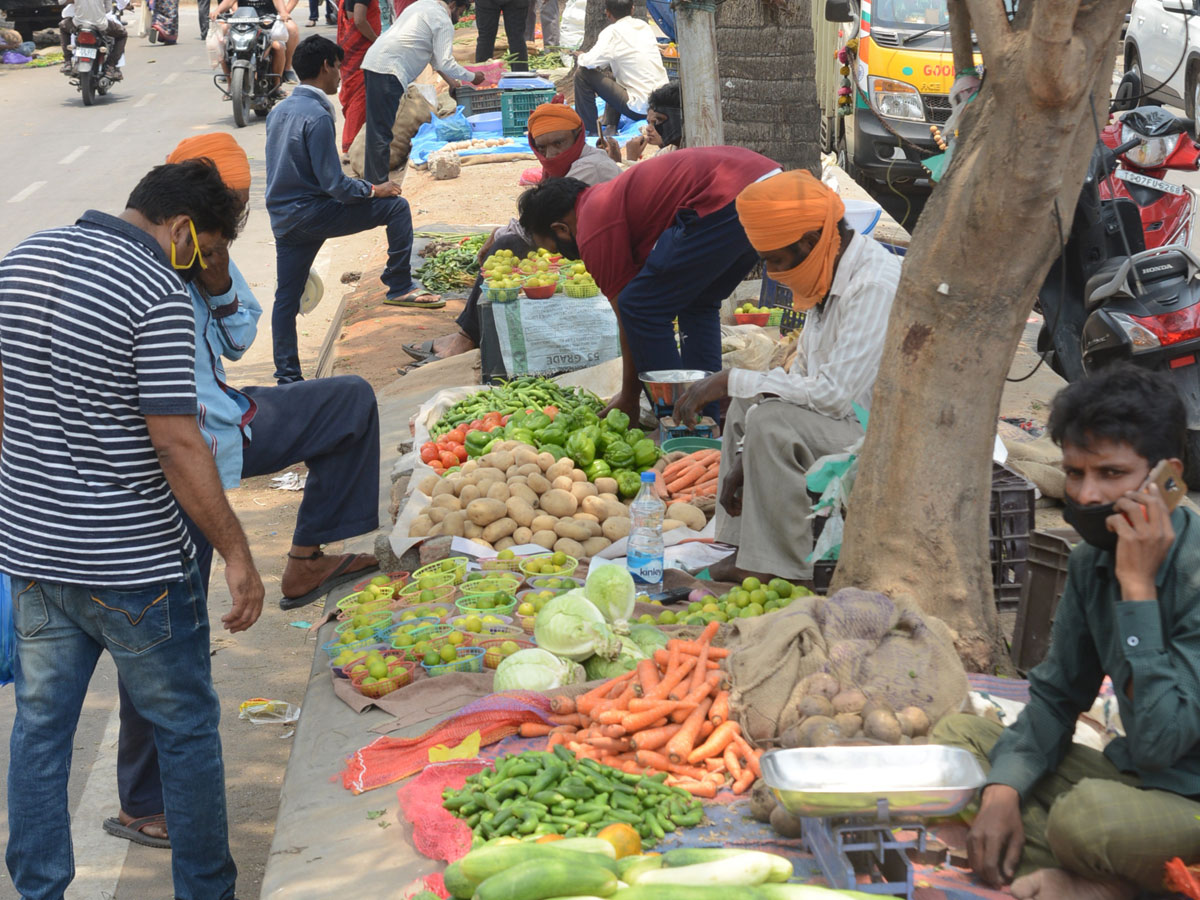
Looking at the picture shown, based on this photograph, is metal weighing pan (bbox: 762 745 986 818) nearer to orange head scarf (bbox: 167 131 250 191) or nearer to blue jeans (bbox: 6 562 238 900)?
blue jeans (bbox: 6 562 238 900)

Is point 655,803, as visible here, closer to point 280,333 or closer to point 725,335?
point 725,335

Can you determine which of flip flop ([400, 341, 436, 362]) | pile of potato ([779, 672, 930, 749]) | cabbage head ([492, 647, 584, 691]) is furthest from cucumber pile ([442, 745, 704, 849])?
flip flop ([400, 341, 436, 362])

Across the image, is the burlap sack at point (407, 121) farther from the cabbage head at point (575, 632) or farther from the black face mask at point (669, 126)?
the cabbage head at point (575, 632)

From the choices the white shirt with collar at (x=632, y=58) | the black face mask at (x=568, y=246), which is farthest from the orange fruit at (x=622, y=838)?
the white shirt with collar at (x=632, y=58)

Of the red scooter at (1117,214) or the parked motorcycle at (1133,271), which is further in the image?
the red scooter at (1117,214)

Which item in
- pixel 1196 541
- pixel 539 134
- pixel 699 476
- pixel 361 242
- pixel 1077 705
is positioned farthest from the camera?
pixel 361 242

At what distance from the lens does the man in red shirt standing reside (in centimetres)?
567

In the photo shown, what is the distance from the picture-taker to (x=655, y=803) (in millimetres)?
3154

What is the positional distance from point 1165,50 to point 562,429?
11.6 metres

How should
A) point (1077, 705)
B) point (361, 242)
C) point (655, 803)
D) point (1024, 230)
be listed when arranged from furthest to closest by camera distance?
point (361, 242) < point (1024, 230) < point (655, 803) < point (1077, 705)

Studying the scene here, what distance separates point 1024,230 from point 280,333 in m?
5.55

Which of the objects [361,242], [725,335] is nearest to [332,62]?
[725,335]

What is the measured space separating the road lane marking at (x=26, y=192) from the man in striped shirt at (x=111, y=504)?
10.7 meters

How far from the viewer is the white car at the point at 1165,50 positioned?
43.3 feet
